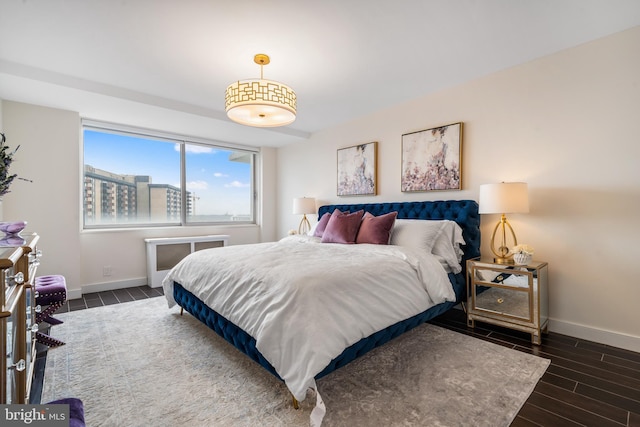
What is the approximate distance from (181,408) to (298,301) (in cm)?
91

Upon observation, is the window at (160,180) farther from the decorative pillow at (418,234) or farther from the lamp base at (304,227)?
the decorative pillow at (418,234)

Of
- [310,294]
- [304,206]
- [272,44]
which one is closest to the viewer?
[310,294]

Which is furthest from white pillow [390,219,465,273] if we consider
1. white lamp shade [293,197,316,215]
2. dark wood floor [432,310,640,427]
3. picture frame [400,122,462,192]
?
white lamp shade [293,197,316,215]

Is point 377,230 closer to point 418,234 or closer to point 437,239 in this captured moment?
point 418,234

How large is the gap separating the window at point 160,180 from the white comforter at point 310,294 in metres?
2.54

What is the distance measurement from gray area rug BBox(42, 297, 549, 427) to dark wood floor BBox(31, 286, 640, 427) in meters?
0.07

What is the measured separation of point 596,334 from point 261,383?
277 centimetres

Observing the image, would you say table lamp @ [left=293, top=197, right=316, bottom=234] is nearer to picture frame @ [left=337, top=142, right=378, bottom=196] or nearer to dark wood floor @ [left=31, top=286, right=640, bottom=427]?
picture frame @ [left=337, top=142, right=378, bottom=196]

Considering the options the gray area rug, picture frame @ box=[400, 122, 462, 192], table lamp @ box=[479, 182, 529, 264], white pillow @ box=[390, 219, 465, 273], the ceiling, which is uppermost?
Result: the ceiling

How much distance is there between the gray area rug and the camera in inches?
61.7

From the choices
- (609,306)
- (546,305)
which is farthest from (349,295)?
(609,306)

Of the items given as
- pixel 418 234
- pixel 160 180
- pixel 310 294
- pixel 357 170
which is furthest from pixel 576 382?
pixel 160 180

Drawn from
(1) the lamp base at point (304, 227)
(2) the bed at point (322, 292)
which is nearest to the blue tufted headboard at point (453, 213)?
(2) the bed at point (322, 292)

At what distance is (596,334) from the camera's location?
2441mm
